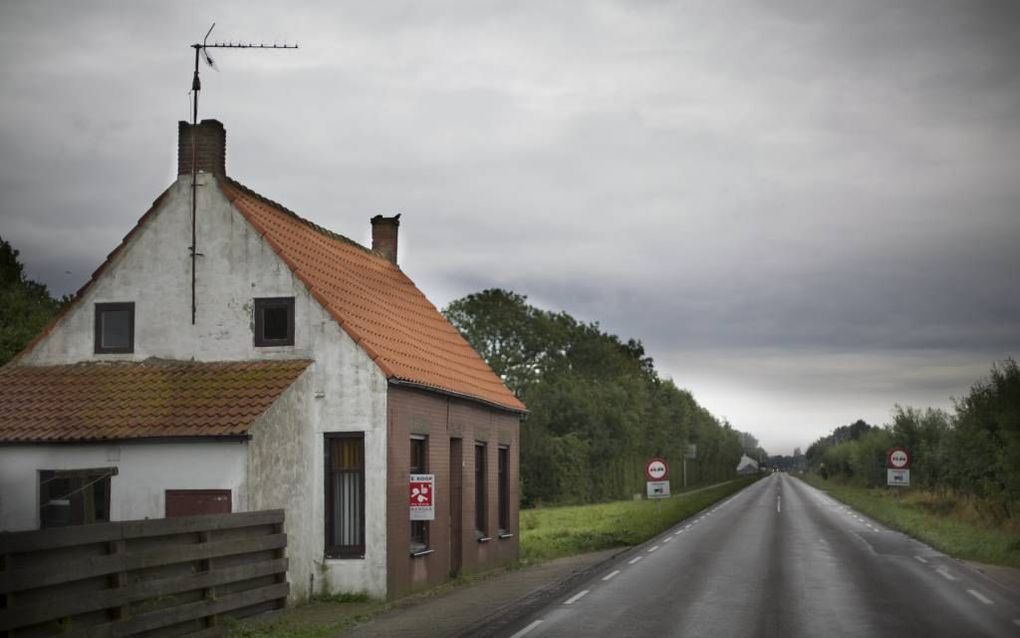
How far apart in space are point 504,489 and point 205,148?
36.9 ft

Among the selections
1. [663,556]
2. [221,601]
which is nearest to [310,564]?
[221,601]

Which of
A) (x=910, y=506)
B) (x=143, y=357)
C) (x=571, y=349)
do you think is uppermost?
(x=571, y=349)

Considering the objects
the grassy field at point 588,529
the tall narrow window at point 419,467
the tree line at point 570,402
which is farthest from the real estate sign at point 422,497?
the tree line at point 570,402

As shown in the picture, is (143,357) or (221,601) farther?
(143,357)

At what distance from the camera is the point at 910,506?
5244 cm

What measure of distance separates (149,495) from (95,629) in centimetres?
682

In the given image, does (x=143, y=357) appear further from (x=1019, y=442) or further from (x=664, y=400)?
(x=664, y=400)

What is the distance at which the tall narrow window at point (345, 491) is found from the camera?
1844 centimetres

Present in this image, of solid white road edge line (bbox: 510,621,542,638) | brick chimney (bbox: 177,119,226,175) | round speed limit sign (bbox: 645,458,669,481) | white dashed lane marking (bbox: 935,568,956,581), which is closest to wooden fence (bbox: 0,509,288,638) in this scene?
solid white road edge line (bbox: 510,621,542,638)

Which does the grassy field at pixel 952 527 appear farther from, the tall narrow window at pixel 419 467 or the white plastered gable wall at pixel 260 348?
the white plastered gable wall at pixel 260 348

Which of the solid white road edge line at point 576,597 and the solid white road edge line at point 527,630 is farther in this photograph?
the solid white road edge line at point 576,597

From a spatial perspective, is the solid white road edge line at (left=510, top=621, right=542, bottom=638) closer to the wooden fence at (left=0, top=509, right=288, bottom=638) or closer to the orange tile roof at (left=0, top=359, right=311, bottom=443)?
the wooden fence at (left=0, top=509, right=288, bottom=638)

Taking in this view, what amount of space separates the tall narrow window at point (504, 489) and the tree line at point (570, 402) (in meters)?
37.3

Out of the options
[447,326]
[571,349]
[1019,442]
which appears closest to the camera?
[447,326]
